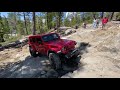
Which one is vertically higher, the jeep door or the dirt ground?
the jeep door

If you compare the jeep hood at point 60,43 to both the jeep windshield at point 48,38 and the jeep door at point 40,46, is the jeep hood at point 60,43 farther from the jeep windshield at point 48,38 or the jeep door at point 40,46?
the jeep door at point 40,46

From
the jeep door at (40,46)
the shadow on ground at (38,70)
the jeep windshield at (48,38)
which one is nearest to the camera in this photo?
the shadow on ground at (38,70)

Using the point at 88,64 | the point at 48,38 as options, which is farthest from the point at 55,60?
the point at 88,64

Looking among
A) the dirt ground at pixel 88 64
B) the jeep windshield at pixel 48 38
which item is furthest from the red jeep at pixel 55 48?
the dirt ground at pixel 88 64

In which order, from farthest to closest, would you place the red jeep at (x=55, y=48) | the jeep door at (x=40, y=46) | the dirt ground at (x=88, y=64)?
the jeep door at (x=40, y=46), the red jeep at (x=55, y=48), the dirt ground at (x=88, y=64)

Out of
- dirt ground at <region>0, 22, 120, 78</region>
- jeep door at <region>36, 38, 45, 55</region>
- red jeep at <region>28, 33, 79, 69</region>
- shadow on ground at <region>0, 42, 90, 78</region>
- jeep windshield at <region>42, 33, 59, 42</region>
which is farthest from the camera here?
jeep door at <region>36, 38, 45, 55</region>

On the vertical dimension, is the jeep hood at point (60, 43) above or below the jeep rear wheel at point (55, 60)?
above

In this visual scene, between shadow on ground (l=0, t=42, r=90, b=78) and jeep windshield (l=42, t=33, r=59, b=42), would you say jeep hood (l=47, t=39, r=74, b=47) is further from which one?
shadow on ground (l=0, t=42, r=90, b=78)

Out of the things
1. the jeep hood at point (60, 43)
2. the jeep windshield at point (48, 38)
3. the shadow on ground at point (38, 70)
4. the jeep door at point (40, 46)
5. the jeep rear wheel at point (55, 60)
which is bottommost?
the shadow on ground at point (38, 70)

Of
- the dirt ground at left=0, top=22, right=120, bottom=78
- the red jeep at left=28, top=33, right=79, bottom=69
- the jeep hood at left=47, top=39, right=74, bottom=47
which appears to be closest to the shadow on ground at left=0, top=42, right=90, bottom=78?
the dirt ground at left=0, top=22, right=120, bottom=78

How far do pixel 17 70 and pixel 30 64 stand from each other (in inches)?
32.0

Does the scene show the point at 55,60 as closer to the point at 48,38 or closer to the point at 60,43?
the point at 60,43

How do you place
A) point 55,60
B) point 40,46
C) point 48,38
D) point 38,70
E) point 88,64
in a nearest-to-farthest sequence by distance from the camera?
→ 1. point 55,60
2. point 88,64
3. point 38,70
4. point 48,38
5. point 40,46
